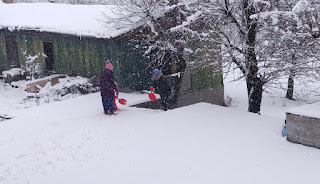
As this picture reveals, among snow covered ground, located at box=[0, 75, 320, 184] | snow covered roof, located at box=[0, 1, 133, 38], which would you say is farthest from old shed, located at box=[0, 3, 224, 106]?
snow covered ground, located at box=[0, 75, 320, 184]

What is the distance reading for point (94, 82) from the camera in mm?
14547

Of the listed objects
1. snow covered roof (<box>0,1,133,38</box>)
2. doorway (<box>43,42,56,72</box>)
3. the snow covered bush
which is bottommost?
the snow covered bush

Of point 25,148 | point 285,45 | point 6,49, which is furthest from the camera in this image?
point 6,49

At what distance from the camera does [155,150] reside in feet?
23.4

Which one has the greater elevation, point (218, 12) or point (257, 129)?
point (218, 12)

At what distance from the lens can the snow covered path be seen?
6.01 meters

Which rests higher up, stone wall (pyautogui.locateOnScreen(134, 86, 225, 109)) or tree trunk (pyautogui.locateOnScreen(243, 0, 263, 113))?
tree trunk (pyautogui.locateOnScreen(243, 0, 263, 113))

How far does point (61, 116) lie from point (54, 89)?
4305mm

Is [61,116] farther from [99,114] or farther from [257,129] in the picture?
[257,129]

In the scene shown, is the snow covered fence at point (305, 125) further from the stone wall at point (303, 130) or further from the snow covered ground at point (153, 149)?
the snow covered ground at point (153, 149)

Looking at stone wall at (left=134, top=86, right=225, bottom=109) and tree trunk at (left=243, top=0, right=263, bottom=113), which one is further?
stone wall at (left=134, top=86, right=225, bottom=109)

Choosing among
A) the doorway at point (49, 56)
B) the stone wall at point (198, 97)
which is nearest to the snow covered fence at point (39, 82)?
the doorway at point (49, 56)

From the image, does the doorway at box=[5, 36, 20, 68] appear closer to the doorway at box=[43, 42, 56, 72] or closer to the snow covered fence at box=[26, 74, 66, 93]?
the doorway at box=[43, 42, 56, 72]

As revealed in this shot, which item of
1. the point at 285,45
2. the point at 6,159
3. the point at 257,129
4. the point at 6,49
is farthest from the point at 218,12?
the point at 6,49
